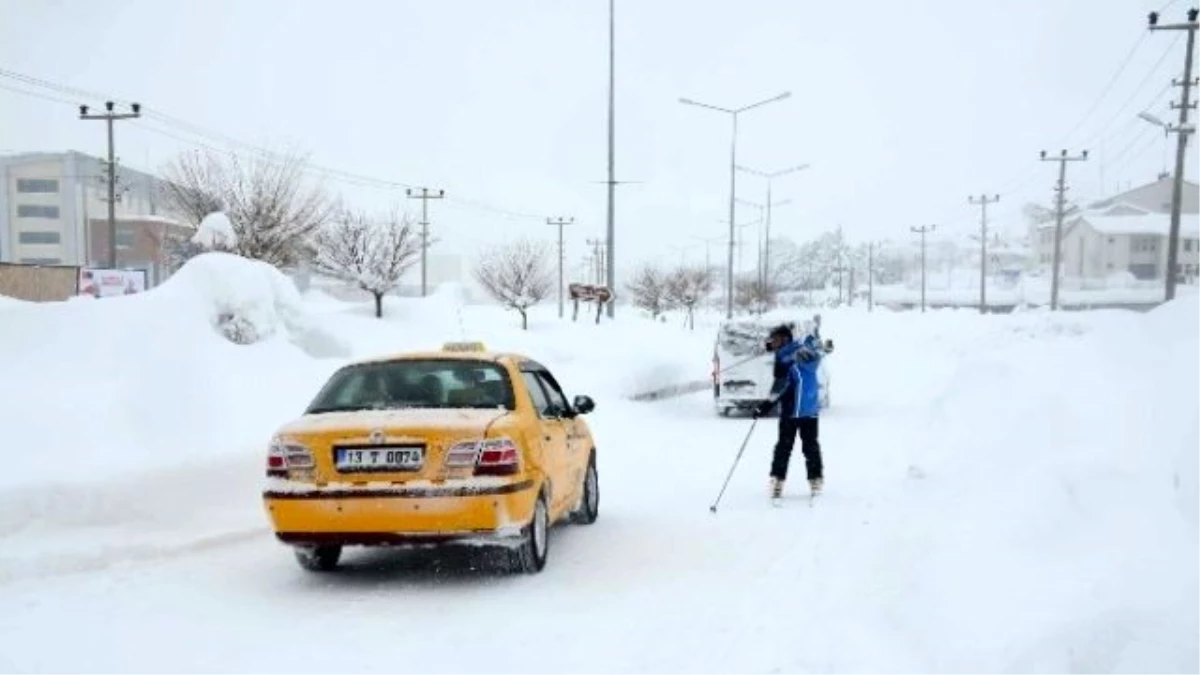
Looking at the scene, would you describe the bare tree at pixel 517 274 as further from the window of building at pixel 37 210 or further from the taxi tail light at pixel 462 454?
the window of building at pixel 37 210

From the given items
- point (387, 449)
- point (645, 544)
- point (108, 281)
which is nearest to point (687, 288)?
point (108, 281)

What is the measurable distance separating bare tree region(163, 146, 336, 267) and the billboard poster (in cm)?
380

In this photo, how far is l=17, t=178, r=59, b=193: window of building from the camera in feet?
329

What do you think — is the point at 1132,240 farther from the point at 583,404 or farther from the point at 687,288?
the point at 583,404

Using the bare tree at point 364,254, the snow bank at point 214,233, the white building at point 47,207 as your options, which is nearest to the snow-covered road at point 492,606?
the snow bank at point 214,233

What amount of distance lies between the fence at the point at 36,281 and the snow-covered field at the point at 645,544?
2677 cm

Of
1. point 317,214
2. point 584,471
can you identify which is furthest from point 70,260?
point 584,471

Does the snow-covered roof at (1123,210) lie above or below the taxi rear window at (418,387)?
above

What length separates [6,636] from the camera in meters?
6.02

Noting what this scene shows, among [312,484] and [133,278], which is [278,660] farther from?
[133,278]

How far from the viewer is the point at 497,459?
22.5 feet

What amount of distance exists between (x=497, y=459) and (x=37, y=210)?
10824 cm

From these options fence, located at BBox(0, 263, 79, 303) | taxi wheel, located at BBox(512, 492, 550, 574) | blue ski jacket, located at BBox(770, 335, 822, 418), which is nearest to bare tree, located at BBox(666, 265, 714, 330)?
fence, located at BBox(0, 263, 79, 303)

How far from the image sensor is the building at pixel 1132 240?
79000mm
